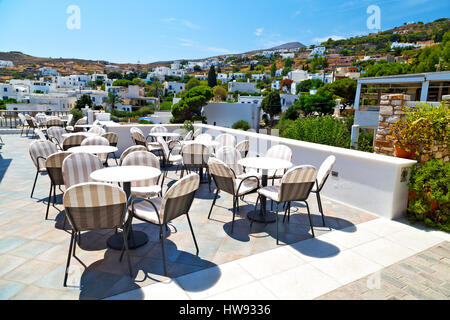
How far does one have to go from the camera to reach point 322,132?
22.8 feet

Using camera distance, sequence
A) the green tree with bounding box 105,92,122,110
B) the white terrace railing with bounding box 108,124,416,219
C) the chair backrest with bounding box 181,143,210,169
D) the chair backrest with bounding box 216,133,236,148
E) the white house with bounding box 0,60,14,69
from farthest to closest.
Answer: the white house with bounding box 0,60,14,69 < the green tree with bounding box 105,92,122,110 < the chair backrest with bounding box 216,133,236,148 < the chair backrest with bounding box 181,143,210,169 < the white terrace railing with bounding box 108,124,416,219

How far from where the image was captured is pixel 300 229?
343 centimetres

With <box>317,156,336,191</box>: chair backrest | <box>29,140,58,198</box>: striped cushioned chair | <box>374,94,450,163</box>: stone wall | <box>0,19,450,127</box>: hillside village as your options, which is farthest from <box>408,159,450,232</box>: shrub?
<box>0,19,450,127</box>: hillside village

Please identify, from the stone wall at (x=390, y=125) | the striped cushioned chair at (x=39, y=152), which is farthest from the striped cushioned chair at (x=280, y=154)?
the striped cushioned chair at (x=39, y=152)

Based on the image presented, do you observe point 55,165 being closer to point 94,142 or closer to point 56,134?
point 94,142

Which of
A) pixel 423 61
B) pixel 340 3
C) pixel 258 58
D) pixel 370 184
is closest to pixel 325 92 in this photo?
pixel 423 61

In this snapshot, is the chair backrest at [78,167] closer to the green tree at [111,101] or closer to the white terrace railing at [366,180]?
the white terrace railing at [366,180]

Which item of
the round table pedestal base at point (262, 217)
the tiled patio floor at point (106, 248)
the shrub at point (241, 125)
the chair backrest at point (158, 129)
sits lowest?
the shrub at point (241, 125)

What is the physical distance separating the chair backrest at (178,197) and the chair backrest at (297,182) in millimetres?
949

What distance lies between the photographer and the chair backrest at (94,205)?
208 cm

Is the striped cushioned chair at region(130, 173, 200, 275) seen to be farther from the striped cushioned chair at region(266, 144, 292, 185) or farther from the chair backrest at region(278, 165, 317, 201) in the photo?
the striped cushioned chair at region(266, 144, 292, 185)

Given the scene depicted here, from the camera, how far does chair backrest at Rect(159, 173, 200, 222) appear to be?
2362mm

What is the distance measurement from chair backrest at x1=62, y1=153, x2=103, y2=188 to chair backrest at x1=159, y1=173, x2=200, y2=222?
4.65ft
